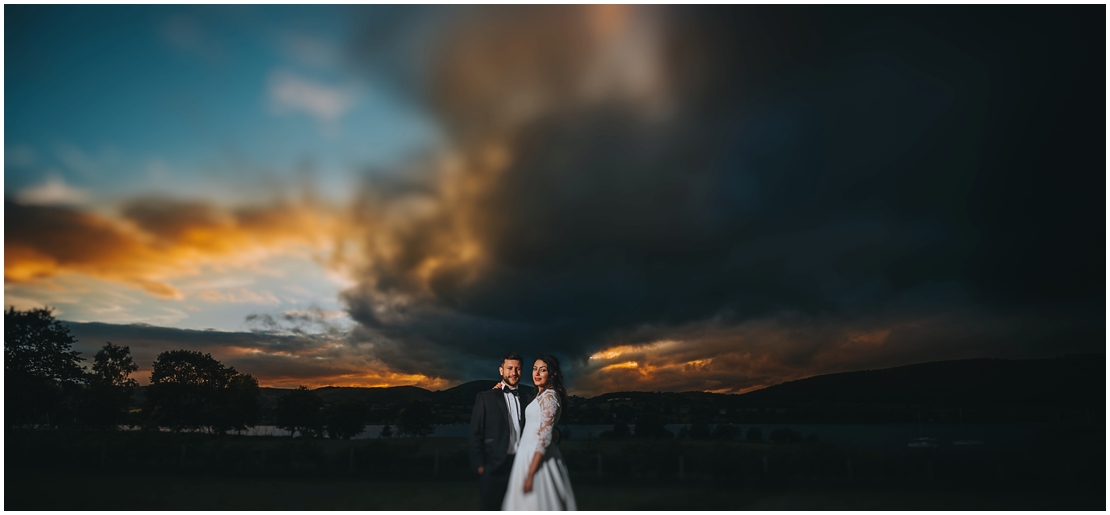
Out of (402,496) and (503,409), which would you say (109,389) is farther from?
(503,409)

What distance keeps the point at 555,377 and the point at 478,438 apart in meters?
1.17

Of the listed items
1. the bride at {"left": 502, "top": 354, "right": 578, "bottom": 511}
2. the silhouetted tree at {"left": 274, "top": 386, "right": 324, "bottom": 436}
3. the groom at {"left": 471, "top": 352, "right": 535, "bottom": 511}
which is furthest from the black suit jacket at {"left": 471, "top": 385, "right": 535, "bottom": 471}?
the silhouetted tree at {"left": 274, "top": 386, "right": 324, "bottom": 436}

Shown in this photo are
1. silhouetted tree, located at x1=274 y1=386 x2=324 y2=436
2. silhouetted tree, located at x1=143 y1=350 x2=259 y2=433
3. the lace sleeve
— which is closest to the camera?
the lace sleeve

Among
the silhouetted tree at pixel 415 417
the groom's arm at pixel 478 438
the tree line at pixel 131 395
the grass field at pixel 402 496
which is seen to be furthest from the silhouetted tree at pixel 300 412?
the groom's arm at pixel 478 438

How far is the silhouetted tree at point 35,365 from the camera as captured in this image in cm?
2488

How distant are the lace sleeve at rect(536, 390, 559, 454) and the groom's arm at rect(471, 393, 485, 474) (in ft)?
2.68

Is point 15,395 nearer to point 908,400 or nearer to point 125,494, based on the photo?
point 125,494

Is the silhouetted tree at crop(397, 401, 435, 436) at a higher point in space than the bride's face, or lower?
lower

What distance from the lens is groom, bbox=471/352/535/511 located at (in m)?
6.02

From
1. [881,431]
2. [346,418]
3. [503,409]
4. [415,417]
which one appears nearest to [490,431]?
[503,409]

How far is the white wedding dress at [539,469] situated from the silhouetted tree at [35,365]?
30963 mm

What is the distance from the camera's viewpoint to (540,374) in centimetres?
579

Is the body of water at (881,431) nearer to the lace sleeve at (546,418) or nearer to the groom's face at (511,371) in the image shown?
the groom's face at (511,371)

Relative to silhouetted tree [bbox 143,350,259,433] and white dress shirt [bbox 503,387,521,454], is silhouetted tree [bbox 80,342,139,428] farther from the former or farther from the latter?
white dress shirt [bbox 503,387,521,454]
